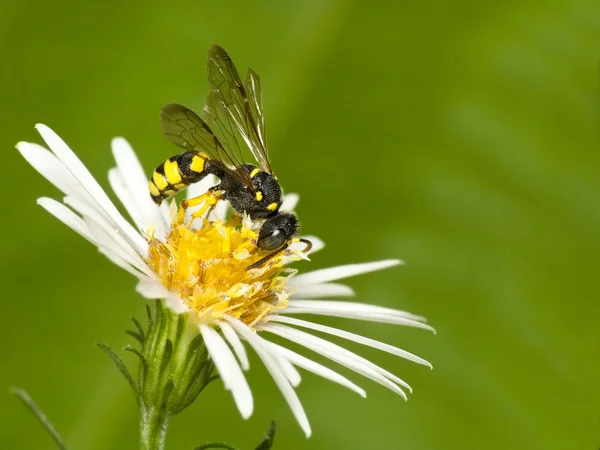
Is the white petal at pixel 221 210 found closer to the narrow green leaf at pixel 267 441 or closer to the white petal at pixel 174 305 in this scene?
the white petal at pixel 174 305

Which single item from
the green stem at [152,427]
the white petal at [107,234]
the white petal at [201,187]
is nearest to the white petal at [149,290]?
the white petal at [107,234]

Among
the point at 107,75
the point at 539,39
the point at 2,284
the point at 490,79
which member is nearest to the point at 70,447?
the point at 2,284

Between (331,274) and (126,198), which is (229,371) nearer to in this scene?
(331,274)

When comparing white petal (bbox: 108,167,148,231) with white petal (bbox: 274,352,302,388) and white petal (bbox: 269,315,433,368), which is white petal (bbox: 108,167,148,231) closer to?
white petal (bbox: 269,315,433,368)

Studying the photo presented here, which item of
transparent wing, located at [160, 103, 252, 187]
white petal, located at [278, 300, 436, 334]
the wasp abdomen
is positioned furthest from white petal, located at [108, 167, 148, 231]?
white petal, located at [278, 300, 436, 334]

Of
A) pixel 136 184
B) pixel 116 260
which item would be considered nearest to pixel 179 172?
pixel 136 184

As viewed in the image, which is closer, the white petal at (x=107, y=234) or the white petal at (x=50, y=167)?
the white petal at (x=107, y=234)
